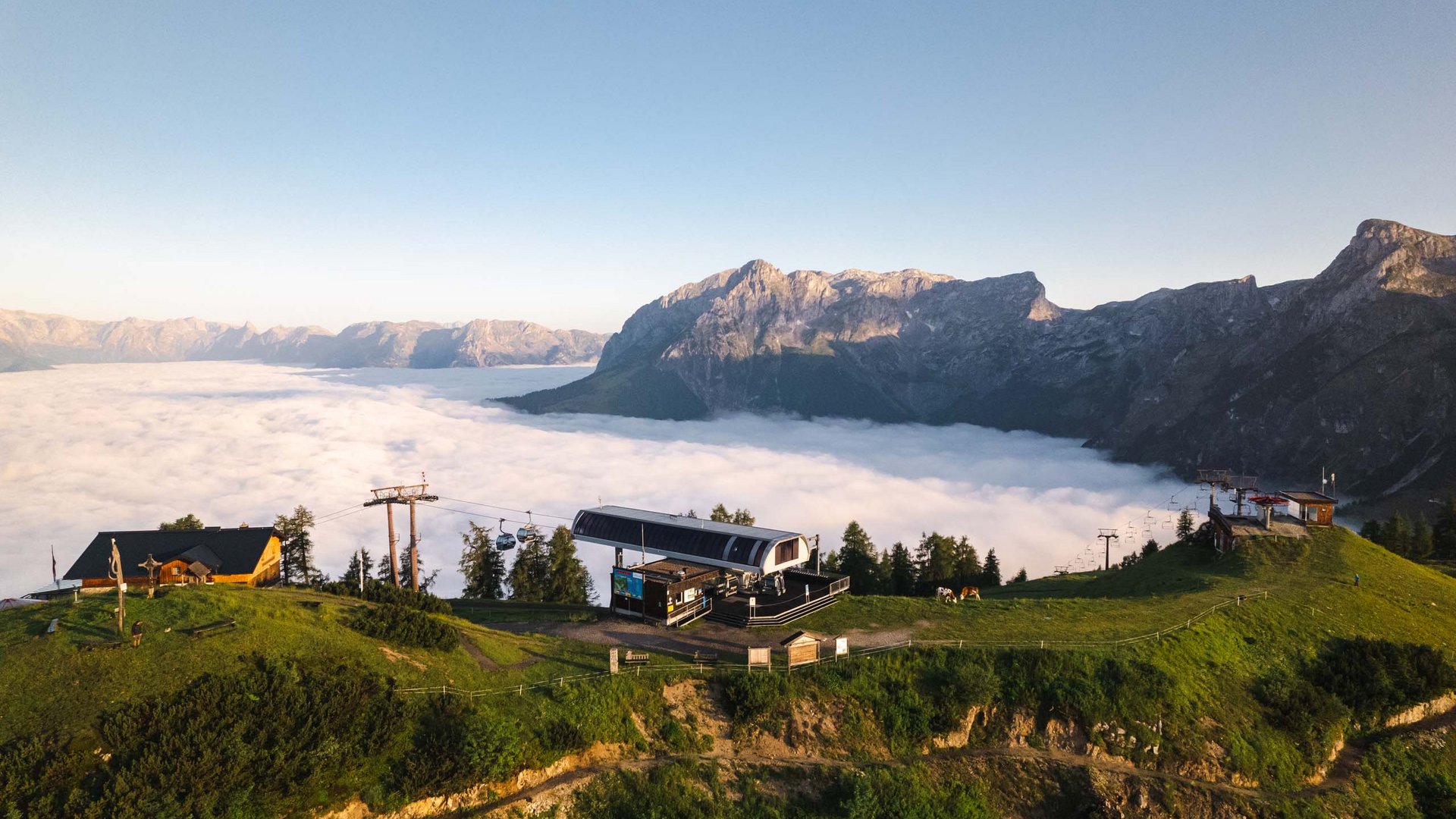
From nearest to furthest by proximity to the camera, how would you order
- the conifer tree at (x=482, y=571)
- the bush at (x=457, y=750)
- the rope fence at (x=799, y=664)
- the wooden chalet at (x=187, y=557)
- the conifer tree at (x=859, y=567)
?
the bush at (x=457, y=750) < the rope fence at (x=799, y=664) < the wooden chalet at (x=187, y=557) < the conifer tree at (x=482, y=571) < the conifer tree at (x=859, y=567)

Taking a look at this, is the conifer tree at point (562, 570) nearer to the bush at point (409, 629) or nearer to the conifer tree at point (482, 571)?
the conifer tree at point (482, 571)

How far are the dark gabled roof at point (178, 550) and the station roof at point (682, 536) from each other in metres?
29.6

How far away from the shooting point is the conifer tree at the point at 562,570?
8106cm

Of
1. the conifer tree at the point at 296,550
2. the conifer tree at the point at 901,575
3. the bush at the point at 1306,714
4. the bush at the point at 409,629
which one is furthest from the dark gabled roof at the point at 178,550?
the bush at the point at 1306,714

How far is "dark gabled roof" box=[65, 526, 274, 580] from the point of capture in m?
56.3

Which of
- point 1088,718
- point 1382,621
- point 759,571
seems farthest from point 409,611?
point 1382,621

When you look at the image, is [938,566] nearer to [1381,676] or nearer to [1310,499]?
[1310,499]

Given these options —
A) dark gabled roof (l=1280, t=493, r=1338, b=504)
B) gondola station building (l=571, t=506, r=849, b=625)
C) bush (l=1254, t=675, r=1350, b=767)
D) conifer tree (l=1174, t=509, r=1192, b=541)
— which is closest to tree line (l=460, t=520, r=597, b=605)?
gondola station building (l=571, t=506, r=849, b=625)

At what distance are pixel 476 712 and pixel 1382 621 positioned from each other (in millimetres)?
65844

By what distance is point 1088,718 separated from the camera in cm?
3853

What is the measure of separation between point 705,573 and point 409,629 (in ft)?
72.0

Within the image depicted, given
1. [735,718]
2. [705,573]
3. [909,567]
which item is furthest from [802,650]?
[909,567]

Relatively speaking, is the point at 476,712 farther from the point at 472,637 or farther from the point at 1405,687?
the point at 1405,687

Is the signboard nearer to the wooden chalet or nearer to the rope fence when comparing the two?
the rope fence
